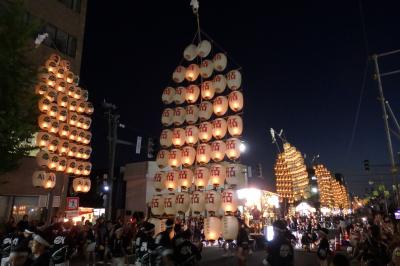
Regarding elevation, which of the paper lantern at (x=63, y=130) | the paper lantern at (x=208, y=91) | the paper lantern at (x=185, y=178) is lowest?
the paper lantern at (x=185, y=178)

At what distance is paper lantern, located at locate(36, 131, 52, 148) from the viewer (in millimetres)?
18283

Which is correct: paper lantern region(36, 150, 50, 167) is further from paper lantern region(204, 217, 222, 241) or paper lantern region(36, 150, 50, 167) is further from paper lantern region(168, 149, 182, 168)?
paper lantern region(204, 217, 222, 241)

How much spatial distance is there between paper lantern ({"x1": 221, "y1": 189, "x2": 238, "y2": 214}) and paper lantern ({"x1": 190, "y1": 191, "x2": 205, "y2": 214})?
1173 millimetres

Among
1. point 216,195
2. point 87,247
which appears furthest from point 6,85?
point 216,195

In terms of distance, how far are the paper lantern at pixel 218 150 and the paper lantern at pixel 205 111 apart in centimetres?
174

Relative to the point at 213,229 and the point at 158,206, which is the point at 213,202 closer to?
the point at 213,229

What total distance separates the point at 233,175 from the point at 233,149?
52.6 inches

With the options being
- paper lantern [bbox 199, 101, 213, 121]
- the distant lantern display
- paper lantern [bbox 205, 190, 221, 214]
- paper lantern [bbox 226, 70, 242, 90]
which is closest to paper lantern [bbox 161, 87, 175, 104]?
the distant lantern display

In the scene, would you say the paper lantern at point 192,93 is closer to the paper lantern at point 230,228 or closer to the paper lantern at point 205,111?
the paper lantern at point 205,111

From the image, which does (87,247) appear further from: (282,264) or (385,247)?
(385,247)

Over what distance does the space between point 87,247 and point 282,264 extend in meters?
11.4

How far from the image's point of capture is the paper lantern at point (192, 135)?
17078 millimetres

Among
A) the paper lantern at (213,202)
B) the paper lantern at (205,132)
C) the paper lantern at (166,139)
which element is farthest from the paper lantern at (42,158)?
the paper lantern at (213,202)

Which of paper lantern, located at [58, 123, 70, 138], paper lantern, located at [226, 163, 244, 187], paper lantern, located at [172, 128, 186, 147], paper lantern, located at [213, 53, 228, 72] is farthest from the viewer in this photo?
paper lantern, located at [58, 123, 70, 138]
